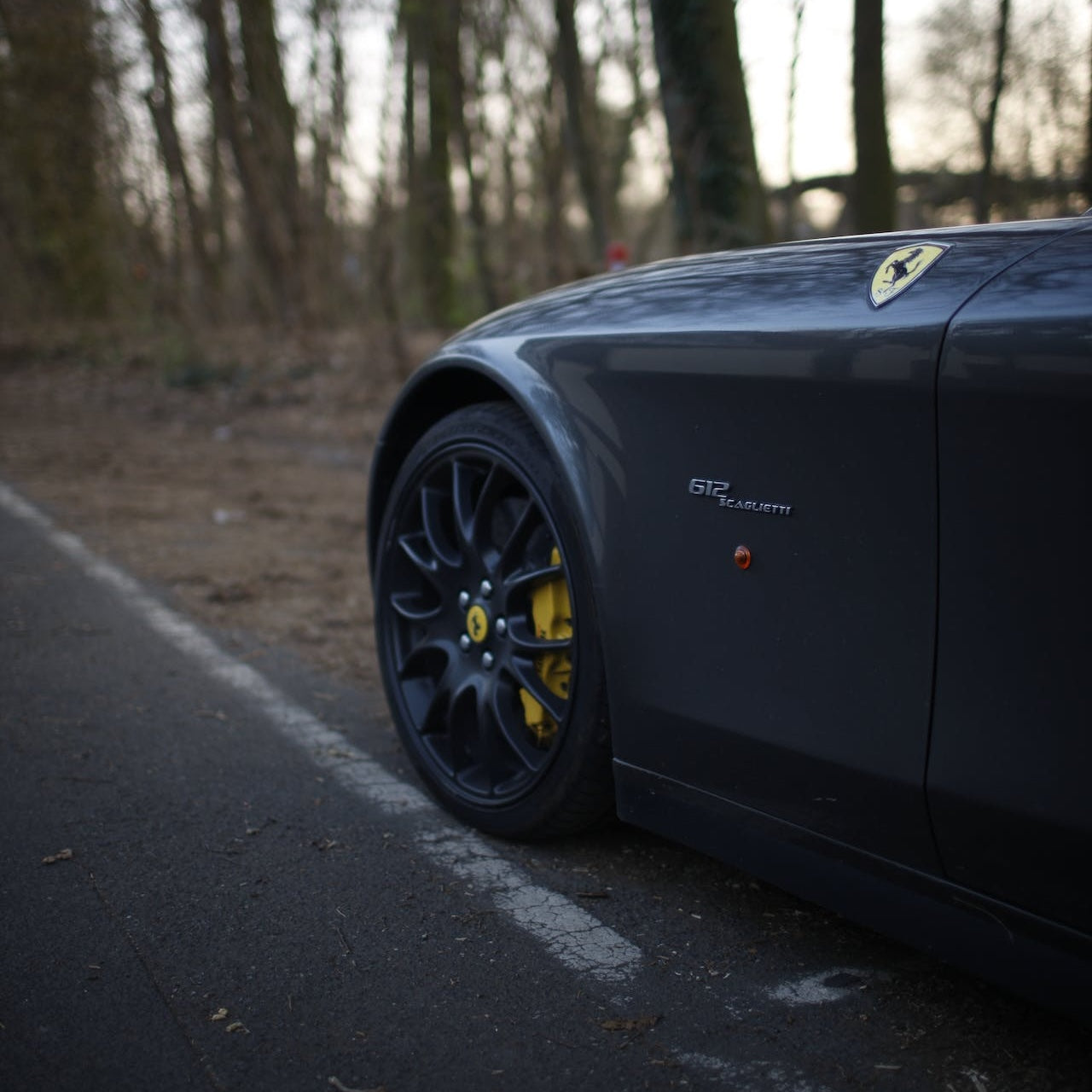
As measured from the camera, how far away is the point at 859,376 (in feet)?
5.93

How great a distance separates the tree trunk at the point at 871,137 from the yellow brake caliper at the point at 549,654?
5331 mm

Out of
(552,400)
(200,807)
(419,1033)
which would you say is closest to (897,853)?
(419,1033)

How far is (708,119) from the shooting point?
7.35 m

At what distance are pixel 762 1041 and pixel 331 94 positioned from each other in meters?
16.3

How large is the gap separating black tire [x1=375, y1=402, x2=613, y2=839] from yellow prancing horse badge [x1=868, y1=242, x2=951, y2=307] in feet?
2.62

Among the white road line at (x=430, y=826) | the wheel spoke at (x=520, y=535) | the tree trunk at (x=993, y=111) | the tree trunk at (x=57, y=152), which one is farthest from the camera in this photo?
the tree trunk at (x=57, y=152)

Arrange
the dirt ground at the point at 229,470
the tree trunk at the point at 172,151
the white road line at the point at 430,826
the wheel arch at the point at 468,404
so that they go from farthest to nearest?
the tree trunk at the point at 172,151 → the dirt ground at the point at 229,470 → the wheel arch at the point at 468,404 → the white road line at the point at 430,826

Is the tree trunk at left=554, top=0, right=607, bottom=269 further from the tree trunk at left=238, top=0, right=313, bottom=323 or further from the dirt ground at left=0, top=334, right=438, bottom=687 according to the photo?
the tree trunk at left=238, top=0, right=313, bottom=323

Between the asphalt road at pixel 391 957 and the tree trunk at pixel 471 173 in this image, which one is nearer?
the asphalt road at pixel 391 957

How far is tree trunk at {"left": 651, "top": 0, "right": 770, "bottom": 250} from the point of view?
23.8 feet

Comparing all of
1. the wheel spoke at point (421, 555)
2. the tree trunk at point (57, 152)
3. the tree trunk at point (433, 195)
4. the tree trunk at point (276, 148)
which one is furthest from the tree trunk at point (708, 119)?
the tree trunk at point (57, 152)

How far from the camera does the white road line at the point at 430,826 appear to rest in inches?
89.7

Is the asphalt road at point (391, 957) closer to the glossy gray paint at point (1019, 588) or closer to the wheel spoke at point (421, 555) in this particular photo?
the glossy gray paint at point (1019, 588)

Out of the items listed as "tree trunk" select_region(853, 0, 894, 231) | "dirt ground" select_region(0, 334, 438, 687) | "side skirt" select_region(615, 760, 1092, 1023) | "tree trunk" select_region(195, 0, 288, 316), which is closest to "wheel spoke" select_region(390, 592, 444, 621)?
"side skirt" select_region(615, 760, 1092, 1023)
